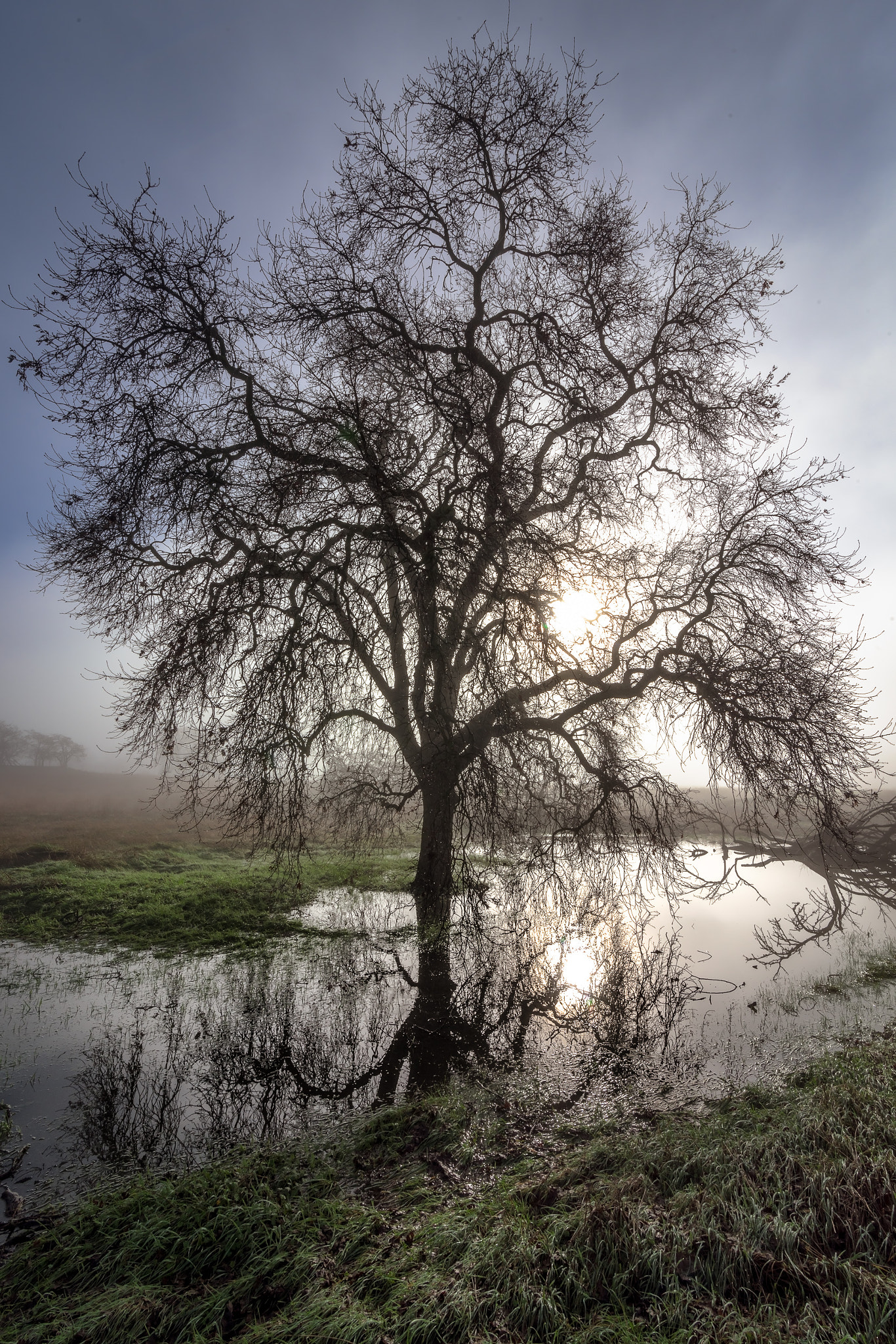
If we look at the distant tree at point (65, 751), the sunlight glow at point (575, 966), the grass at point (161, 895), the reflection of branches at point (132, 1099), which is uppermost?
the distant tree at point (65, 751)

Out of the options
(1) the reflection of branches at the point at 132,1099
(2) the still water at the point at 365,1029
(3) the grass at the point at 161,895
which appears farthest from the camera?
(3) the grass at the point at 161,895

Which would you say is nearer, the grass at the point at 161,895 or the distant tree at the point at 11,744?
the grass at the point at 161,895

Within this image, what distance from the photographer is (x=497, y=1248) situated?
10.6 ft

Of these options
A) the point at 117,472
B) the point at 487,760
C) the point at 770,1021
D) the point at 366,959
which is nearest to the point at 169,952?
the point at 366,959

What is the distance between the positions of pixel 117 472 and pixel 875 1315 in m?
9.18

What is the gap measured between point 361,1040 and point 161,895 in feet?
22.4

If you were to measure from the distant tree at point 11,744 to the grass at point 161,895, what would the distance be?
144ft

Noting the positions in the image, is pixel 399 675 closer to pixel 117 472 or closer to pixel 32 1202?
pixel 117 472

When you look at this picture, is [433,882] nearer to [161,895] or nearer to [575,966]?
[575,966]

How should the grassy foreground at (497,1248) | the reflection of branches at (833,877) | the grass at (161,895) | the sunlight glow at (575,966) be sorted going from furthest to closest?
the reflection of branches at (833,877), the grass at (161,895), the sunlight glow at (575,966), the grassy foreground at (497,1248)

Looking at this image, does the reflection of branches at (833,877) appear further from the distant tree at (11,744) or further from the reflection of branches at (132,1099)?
the distant tree at (11,744)

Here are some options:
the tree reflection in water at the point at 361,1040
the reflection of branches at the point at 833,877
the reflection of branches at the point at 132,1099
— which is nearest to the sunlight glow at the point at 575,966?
the tree reflection in water at the point at 361,1040

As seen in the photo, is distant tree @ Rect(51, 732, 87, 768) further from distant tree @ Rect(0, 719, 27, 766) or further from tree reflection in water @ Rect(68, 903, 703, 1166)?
tree reflection in water @ Rect(68, 903, 703, 1166)

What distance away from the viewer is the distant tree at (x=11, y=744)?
168 ft
